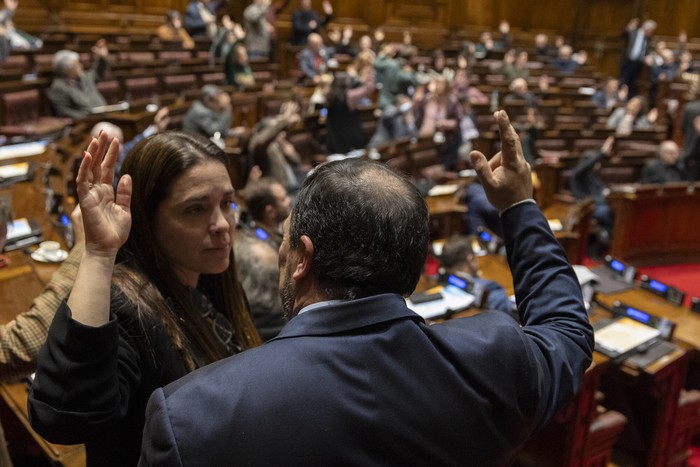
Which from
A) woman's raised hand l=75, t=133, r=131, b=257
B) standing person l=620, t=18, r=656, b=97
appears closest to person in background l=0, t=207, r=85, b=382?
woman's raised hand l=75, t=133, r=131, b=257

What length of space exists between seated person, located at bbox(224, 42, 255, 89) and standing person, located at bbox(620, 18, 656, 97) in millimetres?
7002

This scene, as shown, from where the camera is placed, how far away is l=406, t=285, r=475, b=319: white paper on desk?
98.9 inches

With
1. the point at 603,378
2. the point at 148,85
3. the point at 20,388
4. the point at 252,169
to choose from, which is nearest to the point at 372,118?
the point at 148,85

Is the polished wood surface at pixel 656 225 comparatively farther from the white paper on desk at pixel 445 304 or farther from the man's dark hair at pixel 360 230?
the man's dark hair at pixel 360 230

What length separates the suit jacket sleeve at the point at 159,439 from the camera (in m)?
0.71

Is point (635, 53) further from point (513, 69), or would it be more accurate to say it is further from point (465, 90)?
point (465, 90)

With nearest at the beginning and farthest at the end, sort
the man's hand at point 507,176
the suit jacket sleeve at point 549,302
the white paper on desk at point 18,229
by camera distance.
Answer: the suit jacket sleeve at point 549,302 → the man's hand at point 507,176 → the white paper on desk at point 18,229

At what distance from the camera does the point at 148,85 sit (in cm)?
705

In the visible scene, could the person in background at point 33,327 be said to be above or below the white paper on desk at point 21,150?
above

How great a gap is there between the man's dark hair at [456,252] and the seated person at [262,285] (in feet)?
3.82

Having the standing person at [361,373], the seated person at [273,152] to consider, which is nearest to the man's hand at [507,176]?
the standing person at [361,373]

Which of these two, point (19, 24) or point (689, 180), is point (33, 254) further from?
point (19, 24)

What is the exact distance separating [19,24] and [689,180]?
863 cm

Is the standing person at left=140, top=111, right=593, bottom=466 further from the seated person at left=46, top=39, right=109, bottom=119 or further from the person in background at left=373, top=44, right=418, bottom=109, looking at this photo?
the person in background at left=373, top=44, right=418, bottom=109
